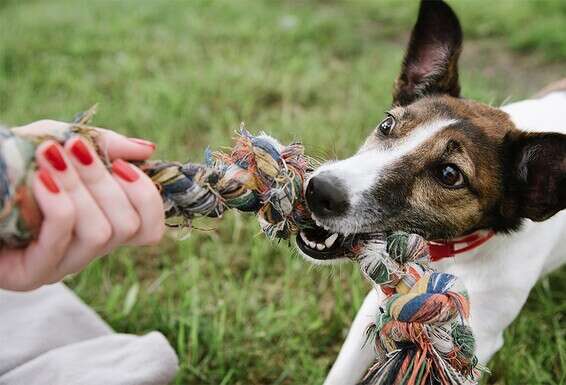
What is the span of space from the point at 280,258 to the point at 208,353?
727mm

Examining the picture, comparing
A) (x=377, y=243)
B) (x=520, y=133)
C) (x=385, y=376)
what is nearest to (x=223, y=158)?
(x=377, y=243)

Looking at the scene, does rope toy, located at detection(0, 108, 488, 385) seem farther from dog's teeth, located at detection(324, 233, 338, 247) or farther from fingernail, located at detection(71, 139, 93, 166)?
dog's teeth, located at detection(324, 233, 338, 247)

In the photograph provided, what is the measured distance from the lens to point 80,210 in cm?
153

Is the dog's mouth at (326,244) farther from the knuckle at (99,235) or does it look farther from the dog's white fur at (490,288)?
the knuckle at (99,235)

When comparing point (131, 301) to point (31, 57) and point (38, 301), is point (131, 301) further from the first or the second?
point (31, 57)

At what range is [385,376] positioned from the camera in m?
1.79

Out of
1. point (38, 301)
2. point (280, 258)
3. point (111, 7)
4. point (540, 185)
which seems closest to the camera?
point (540, 185)

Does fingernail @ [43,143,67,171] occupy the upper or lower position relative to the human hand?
upper

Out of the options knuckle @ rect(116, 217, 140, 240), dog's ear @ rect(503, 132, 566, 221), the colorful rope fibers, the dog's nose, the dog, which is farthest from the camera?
dog's ear @ rect(503, 132, 566, 221)

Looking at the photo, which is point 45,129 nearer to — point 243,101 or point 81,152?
point 81,152

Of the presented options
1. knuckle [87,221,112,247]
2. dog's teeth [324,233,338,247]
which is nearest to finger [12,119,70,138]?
knuckle [87,221,112,247]

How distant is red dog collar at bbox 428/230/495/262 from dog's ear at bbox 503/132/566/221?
0.47 feet

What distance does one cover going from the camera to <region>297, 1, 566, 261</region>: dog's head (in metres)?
2.18

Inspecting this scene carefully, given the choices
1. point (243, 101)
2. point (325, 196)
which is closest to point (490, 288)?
point (325, 196)
